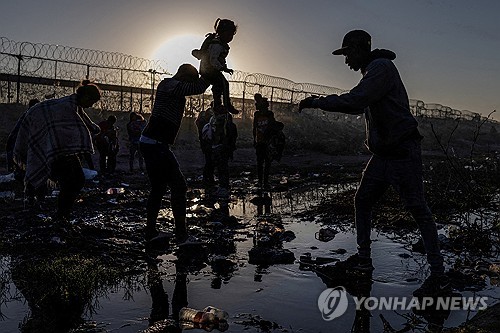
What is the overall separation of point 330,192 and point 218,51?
5351mm

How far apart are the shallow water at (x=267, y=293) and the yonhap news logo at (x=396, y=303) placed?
0.05m

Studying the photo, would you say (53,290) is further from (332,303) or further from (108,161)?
(108,161)

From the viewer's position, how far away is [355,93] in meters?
3.96

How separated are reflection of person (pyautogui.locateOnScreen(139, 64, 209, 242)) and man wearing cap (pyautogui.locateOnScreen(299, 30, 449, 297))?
1.59m

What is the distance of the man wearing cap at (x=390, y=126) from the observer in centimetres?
396

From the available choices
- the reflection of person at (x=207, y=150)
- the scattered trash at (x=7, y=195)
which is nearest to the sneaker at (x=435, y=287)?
the scattered trash at (x=7, y=195)

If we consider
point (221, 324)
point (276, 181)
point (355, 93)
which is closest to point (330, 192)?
point (276, 181)

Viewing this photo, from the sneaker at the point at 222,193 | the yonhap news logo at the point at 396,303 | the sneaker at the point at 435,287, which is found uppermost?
the sneaker at the point at 222,193

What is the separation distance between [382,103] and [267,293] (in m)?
1.74

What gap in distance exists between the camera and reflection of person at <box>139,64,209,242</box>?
5.19 meters

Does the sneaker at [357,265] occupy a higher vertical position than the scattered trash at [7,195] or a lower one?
lower

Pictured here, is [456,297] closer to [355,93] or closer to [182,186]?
[355,93]

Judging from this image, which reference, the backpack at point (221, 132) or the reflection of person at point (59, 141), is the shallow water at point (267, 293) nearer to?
the reflection of person at point (59, 141)

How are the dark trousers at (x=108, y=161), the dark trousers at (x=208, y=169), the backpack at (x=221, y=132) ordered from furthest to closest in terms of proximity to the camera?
the dark trousers at (x=108, y=161) < the dark trousers at (x=208, y=169) < the backpack at (x=221, y=132)
